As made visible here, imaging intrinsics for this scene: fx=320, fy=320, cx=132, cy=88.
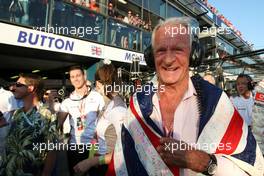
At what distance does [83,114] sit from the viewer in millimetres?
4344

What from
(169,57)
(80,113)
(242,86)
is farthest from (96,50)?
(169,57)

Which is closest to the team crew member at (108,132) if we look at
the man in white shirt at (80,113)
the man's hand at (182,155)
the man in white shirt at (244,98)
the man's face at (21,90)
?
the man in white shirt at (80,113)

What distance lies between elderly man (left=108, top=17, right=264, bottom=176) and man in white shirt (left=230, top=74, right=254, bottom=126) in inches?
159

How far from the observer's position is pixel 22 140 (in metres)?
3.01

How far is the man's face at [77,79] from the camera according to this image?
4.54m

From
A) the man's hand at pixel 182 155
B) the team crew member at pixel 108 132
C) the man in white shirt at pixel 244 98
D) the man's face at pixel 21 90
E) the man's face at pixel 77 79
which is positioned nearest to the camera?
the man's hand at pixel 182 155

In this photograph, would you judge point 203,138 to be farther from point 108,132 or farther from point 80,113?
point 80,113

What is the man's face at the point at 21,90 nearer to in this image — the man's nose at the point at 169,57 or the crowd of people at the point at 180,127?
the crowd of people at the point at 180,127

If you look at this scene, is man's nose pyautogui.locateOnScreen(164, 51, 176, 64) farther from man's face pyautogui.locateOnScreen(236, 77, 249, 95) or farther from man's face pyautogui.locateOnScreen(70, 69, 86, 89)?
man's face pyautogui.locateOnScreen(236, 77, 249, 95)

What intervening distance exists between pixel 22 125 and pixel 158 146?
75.3 inches

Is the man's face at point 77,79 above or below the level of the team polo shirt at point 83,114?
above

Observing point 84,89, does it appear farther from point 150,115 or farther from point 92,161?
point 150,115

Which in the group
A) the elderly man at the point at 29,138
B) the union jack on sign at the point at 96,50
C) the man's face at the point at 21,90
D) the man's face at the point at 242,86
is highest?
the union jack on sign at the point at 96,50

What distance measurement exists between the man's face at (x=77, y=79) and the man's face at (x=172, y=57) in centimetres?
280
